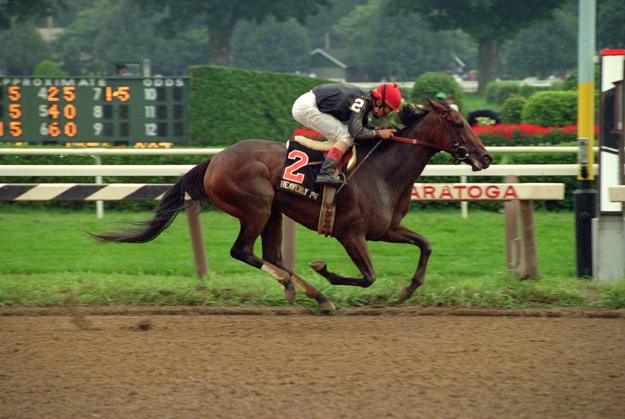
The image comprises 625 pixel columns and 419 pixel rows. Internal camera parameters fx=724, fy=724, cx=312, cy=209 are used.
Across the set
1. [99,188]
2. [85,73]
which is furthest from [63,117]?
[85,73]

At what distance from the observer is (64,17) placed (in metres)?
58.6

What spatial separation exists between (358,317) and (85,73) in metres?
45.0

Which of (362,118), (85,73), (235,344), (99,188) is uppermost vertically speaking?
(85,73)

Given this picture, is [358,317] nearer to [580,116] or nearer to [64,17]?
[580,116]

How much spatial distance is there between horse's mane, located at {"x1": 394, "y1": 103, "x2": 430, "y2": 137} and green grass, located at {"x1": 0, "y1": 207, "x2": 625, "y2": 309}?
1.08 m

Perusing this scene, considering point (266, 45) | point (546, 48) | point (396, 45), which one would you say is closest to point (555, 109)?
point (546, 48)

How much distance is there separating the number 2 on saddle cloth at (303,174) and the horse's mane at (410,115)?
475mm

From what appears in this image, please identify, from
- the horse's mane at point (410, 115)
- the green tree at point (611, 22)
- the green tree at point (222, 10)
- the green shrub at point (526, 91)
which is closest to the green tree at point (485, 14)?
the green tree at point (611, 22)

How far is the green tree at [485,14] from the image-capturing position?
3114 centimetres

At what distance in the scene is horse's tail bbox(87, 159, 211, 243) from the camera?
4898 mm

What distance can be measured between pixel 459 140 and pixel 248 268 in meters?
2.40

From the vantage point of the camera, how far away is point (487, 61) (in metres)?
35.3

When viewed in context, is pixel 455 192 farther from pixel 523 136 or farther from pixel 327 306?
pixel 523 136

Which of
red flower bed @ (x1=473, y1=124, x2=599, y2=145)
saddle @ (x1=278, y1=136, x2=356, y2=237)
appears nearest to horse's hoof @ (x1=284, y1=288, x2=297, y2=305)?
saddle @ (x1=278, y1=136, x2=356, y2=237)
